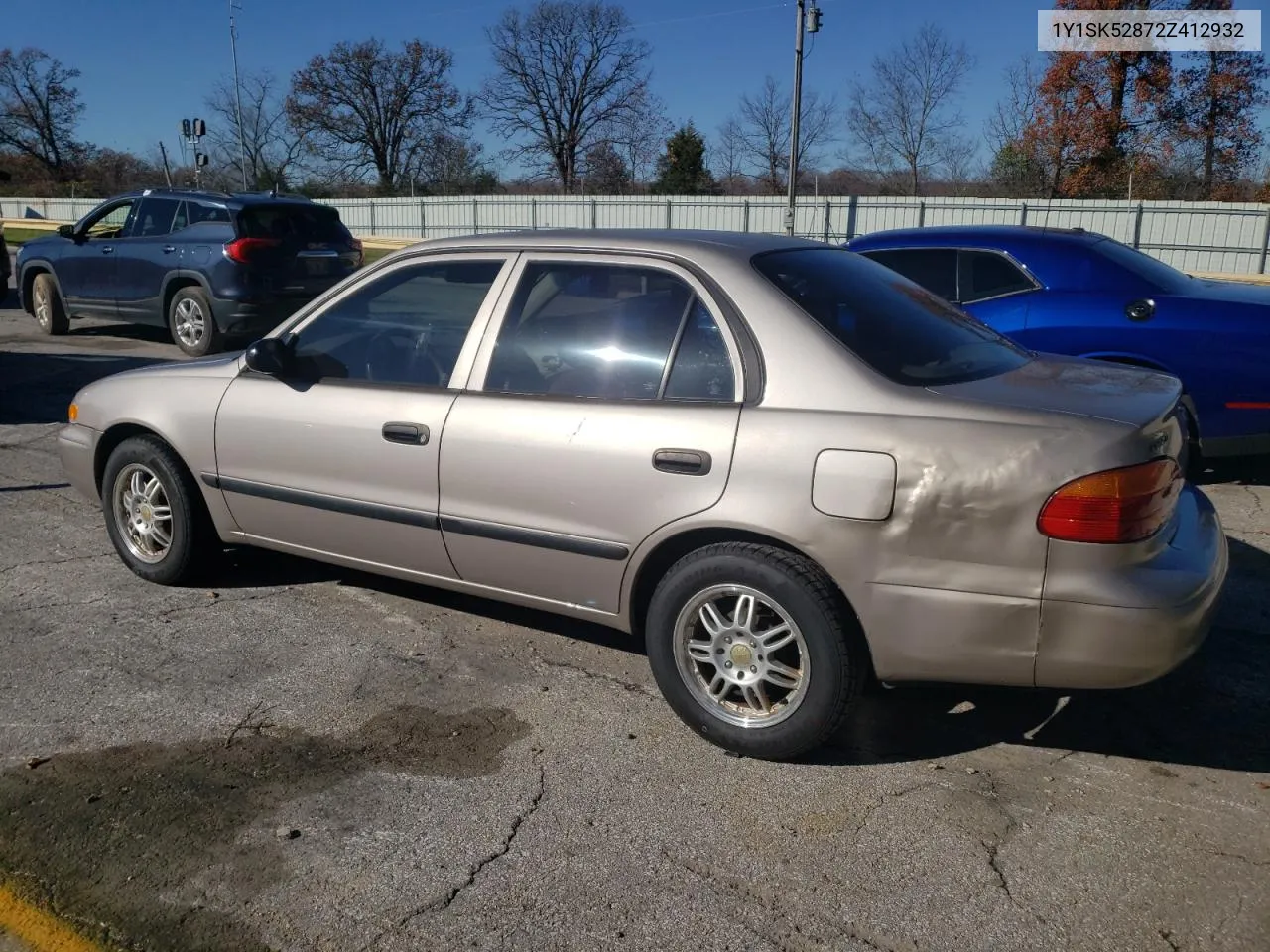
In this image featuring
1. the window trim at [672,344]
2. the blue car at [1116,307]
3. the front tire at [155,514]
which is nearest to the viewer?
the window trim at [672,344]

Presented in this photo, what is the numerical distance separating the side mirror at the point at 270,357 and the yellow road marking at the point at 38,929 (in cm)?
223

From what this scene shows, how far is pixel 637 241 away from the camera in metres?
3.95

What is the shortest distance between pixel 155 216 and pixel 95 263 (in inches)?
42.9

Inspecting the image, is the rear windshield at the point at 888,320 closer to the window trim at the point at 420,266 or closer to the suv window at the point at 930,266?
the window trim at the point at 420,266

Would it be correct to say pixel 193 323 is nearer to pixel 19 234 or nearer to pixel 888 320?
pixel 888 320

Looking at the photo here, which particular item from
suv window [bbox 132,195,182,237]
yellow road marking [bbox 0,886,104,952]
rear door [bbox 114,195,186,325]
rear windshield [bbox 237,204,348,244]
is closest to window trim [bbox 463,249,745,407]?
yellow road marking [bbox 0,886,104,952]

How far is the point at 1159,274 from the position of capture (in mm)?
6906

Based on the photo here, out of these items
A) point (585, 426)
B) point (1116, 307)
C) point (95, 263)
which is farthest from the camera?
point (95, 263)

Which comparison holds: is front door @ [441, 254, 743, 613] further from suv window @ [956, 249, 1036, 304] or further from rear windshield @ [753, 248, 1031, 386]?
suv window @ [956, 249, 1036, 304]

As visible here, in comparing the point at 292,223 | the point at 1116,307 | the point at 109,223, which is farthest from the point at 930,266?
the point at 109,223

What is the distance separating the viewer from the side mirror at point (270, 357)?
4414 millimetres

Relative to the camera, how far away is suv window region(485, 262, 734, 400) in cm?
363

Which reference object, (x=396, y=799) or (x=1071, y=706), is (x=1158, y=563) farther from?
(x=396, y=799)

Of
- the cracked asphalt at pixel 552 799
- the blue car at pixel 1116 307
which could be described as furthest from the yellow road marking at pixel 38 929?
the blue car at pixel 1116 307
